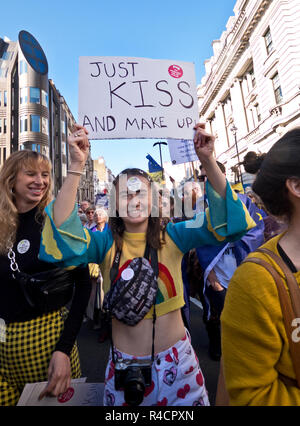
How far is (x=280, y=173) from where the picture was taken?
1002mm

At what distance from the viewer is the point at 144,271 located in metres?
1.40

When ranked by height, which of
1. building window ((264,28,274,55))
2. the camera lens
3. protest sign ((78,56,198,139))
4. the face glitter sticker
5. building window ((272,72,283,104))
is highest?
building window ((264,28,274,55))

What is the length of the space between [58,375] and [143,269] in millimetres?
670

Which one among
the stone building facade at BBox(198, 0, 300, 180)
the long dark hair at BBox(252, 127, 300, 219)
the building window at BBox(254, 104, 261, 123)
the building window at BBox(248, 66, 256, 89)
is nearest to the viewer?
the long dark hair at BBox(252, 127, 300, 219)

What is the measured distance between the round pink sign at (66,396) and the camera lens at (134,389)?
0.31m

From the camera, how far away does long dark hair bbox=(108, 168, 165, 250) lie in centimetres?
155

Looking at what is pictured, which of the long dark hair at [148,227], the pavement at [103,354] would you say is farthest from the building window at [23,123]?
the long dark hair at [148,227]

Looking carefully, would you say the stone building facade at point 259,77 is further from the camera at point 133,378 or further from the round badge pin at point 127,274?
the camera at point 133,378

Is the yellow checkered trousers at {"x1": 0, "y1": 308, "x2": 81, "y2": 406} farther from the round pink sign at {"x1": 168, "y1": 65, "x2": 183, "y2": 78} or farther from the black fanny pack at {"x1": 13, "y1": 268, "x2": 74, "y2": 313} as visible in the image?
the round pink sign at {"x1": 168, "y1": 65, "x2": 183, "y2": 78}

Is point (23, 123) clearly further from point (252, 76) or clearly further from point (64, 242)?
point (64, 242)

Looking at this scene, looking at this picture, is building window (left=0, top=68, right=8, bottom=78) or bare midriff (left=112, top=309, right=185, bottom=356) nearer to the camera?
bare midriff (left=112, top=309, right=185, bottom=356)

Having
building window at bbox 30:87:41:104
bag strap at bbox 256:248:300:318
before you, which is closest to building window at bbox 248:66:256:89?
building window at bbox 30:87:41:104

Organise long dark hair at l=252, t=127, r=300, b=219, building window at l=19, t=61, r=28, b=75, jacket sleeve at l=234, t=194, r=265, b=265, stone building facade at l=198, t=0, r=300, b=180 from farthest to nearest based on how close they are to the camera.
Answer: building window at l=19, t=61, r=28, b=75 → stone building facade at l=198, t=0, r=300, b=180 → jacket sleeve at l=234, t=194, r=265, b=265 → long dark hair at l=252, t=127, r=300, b=219
